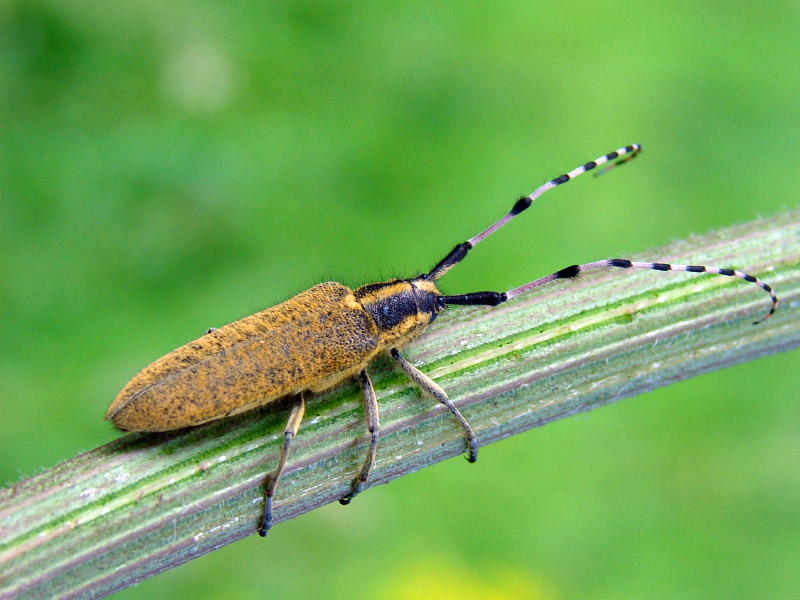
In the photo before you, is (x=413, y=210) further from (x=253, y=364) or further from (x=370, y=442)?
(x=370, y=442)

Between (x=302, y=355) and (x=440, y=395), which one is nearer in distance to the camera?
(x=440, y=395)

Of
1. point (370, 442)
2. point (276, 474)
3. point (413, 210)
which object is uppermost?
point (413, 210)

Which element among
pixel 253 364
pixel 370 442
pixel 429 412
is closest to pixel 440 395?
pixel 429 412

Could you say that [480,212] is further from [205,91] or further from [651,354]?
[651,354]

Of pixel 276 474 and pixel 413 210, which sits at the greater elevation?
pixel 413 210

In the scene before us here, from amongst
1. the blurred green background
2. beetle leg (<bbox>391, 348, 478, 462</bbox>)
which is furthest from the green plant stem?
the blurred green background

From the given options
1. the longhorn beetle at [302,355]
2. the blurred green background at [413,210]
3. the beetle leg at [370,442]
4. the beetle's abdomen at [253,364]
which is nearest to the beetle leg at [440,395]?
the longhorn beetle at [302,355]

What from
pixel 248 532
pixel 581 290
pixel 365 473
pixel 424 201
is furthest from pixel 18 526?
pixel 424 201
